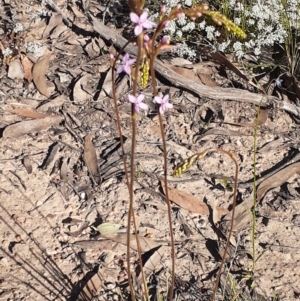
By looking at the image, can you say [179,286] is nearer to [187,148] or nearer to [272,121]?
[187,148]

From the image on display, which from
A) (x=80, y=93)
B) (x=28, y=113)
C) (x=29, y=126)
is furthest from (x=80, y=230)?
(x=80, y=93)

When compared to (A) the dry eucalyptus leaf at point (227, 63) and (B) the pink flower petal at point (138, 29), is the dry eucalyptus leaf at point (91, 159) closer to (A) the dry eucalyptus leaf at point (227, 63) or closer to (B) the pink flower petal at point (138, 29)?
(A) the dry eucalyptus leaf at point (227, 63)

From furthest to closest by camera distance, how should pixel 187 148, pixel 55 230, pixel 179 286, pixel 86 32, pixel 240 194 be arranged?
pixel 86 32
pixel 187 148
pixel 240 194
pixel 55 230
pixel 179 286

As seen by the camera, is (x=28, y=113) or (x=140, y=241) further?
(x=28, y=113)

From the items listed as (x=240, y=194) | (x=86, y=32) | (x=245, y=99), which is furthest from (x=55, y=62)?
(x=240, y=194)

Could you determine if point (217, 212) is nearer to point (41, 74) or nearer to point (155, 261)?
point (155, 261)

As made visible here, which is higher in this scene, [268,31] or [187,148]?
[268,31]
